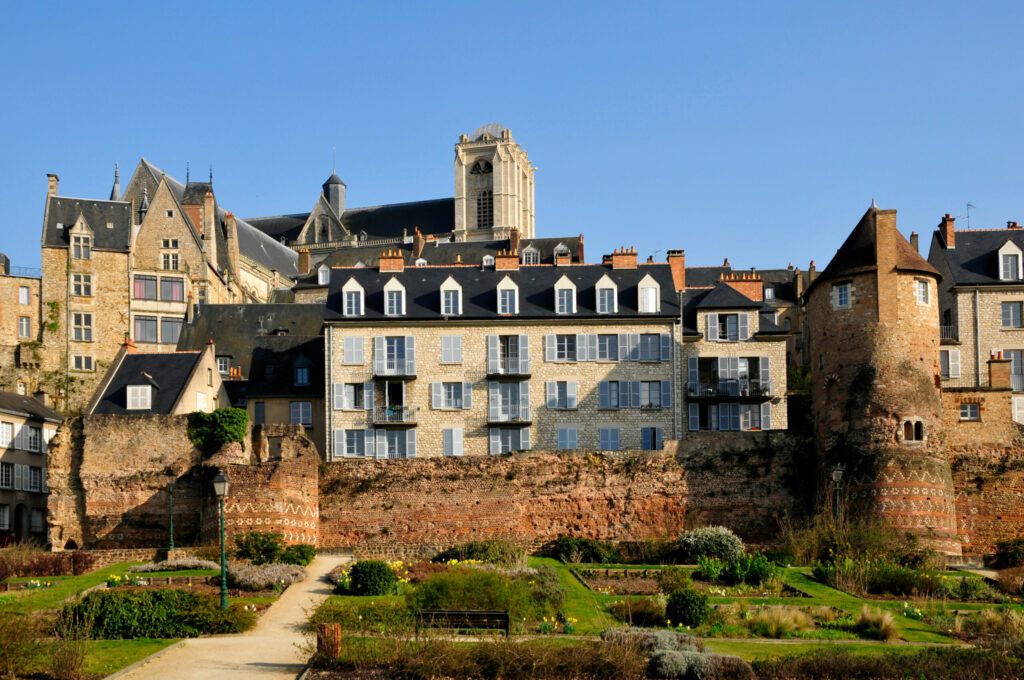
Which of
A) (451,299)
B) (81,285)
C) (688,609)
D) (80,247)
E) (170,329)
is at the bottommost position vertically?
(688,609)

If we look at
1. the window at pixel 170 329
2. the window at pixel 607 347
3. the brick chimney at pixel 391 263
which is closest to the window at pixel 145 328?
→ the window at pixel 170 329

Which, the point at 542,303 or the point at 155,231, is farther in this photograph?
the point at 155,231

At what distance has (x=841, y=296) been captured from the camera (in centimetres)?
4822

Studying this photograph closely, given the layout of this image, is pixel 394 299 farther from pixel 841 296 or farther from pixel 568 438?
pixel 841 296

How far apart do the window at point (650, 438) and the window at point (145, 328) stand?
29.2 meters

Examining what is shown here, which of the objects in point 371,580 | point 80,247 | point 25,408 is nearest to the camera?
point 371,580

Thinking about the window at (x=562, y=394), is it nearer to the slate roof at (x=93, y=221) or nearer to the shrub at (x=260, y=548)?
the shrub at (x=260, y=548)

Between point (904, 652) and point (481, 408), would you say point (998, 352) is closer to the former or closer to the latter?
point (481, 408)

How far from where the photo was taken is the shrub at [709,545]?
42906mm

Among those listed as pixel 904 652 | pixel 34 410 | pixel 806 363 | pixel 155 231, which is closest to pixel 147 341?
pixel 155 231

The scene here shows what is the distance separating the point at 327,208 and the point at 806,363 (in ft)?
155

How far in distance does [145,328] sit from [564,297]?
26.6 m

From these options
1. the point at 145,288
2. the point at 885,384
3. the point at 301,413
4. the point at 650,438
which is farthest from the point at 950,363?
the point at 145,288

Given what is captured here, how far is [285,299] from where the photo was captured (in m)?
82.2
